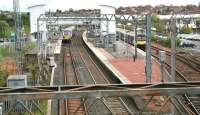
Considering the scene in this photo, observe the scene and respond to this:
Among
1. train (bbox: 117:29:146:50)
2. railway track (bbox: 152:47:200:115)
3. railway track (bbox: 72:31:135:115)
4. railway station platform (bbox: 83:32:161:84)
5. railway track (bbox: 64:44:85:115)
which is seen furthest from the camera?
train (bbox: 117:29:146:50)

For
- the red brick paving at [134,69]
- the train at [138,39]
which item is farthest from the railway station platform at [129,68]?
the train at [138,39]

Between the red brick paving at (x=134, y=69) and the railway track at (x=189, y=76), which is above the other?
the railway track at (x=189, y=76)

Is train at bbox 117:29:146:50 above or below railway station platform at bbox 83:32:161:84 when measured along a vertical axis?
above

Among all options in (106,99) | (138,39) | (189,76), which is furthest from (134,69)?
(138,39)

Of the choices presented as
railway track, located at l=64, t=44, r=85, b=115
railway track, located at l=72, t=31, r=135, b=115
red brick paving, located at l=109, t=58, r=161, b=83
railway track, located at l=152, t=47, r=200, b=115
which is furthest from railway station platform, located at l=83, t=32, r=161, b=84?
railway track, located at l=64, t=44, r=85, b=115

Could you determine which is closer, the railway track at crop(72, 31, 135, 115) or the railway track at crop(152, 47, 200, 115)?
the railway track at crop(72, 31, 135, 115)

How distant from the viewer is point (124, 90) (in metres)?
8.76

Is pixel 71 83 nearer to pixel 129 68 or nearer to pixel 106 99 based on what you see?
pixel 129 68

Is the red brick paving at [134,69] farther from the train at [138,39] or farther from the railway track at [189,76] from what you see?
the train at [138,39]

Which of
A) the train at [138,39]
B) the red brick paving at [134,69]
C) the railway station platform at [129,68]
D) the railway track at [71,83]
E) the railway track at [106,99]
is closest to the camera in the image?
the railway track at [106,99]

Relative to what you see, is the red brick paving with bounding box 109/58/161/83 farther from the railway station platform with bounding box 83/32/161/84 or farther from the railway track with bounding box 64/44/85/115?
the railway track with bounding box 64/44/85/115

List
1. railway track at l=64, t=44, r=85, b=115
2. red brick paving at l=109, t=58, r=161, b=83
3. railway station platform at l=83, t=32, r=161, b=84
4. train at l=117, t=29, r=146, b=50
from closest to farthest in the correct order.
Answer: railway track at l=64, t=44, r=85, b=115 → railway station platform at l=83, t=32, r=161, b=84 → red brick paving at l=109, t=58, r=161, b=83 → train at l=117, t=29, r=146, b=50

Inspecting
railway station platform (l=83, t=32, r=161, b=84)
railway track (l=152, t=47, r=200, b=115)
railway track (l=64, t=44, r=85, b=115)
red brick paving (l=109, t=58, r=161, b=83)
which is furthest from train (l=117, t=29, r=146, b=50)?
red brick paving (l=109, t=58, r=161, b=83)

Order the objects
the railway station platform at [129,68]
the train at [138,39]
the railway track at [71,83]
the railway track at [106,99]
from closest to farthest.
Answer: the railway track at [106,99], the railway track at [71,83], the railway station platform at [129,68], the train at [138,39]
